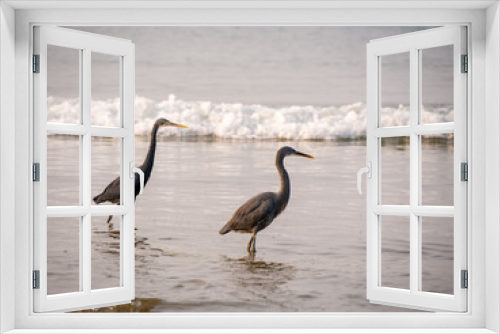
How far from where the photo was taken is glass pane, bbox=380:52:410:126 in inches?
210

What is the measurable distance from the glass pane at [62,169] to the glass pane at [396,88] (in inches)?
117

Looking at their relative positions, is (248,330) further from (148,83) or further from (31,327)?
(148,83)

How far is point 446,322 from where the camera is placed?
2502mm

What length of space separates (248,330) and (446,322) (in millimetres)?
902

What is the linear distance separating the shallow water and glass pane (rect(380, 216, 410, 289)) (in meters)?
0.01

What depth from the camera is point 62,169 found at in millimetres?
5133

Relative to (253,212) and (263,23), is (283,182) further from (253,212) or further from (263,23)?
(263,23)

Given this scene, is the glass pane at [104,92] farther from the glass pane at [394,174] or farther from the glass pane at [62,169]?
the glass pane at [394,174]

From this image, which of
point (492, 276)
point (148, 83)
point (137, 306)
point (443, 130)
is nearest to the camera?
point (492, 276)

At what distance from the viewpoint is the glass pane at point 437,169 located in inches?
198

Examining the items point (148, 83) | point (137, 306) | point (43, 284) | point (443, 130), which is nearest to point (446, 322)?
point (443, 130)

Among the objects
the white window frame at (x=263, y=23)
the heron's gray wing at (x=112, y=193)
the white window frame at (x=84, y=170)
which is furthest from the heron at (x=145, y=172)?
the white window frame at (x=263, y=23)

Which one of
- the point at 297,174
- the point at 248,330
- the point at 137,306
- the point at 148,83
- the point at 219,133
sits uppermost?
the point at 148,83

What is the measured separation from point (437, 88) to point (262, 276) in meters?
2.42
